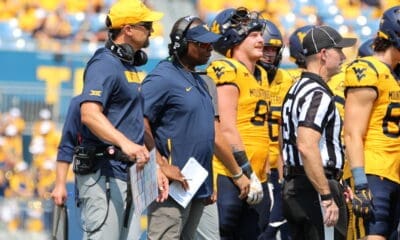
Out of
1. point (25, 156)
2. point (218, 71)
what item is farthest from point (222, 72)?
point (25, 156)

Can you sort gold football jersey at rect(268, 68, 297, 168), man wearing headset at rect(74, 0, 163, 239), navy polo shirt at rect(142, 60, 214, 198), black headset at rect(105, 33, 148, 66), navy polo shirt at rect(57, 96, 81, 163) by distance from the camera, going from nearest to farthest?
man wearing headset at rect(74, 0, 163, 239) < black headset at rect(105, 33, 148, 66) < navy polo shirt at rect(142, 60, 214, 198) < navy polo shirt at rect(57, 96, 81, 163) < gold football jersey at rect(268, 68, 297, 168)

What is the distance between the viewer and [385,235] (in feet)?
26.3

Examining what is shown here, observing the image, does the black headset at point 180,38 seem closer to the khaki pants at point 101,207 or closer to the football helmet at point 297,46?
the khaki pants at point 101,207

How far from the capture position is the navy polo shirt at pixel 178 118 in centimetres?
774

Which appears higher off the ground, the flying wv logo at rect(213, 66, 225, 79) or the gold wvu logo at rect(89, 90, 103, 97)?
the gold wvu logo at rect(89, 90, 103, 97)

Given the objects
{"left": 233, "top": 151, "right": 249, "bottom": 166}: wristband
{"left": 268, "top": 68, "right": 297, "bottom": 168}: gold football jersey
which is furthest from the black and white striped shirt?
{"left": 268, "top": 68, "right": 297, "bottom": 168}: gold football jersey

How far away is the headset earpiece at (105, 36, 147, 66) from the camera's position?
7363mm

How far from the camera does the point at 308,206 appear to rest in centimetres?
796

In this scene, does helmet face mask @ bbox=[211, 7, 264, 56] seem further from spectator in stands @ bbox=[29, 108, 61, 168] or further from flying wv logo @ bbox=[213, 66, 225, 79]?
spectator in stands @ bbox=[29, 108, 61, 168]

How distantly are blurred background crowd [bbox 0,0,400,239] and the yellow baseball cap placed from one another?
17.1 feet

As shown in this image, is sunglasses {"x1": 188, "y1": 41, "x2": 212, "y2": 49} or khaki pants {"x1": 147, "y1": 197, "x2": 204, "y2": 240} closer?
khaki pants {"x1": 147, "y1": 197, "x2": 204, "y2": 240}

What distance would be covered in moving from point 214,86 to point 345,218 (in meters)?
1.36

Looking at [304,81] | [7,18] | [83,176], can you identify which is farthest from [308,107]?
[7,18]

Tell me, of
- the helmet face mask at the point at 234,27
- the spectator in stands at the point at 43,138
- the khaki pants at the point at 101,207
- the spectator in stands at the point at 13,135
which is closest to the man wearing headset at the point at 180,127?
the khaki pants at the point at 101,207
